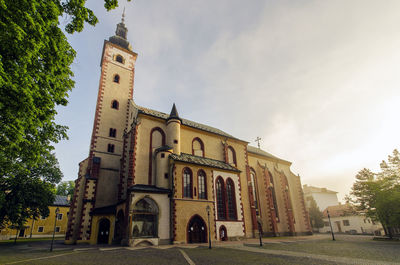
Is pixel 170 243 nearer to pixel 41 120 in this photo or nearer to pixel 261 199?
pixel 41 120

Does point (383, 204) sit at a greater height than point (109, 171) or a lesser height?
lesser

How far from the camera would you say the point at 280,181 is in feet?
130

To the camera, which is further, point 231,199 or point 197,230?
point 231,199

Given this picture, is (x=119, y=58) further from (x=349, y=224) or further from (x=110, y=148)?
(x=349, y=224)

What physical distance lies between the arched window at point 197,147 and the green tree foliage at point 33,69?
763 inches

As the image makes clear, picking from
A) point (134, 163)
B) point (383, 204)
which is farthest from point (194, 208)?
point (383, 204)

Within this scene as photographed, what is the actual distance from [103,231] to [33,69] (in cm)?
2113

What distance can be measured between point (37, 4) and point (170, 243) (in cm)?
2076

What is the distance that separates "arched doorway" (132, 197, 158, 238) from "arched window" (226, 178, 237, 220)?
1011cm

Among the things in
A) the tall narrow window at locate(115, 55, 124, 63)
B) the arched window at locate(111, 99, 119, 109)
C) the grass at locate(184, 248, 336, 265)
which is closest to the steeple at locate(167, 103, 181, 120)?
the arched window at locate(111, 99, 119, 109)

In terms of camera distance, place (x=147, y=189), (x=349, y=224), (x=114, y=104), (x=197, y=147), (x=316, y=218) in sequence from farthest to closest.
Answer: (x=316, y=218)
(x=349, y=224)
(x=114, y=104)
(x=197, y=147)
(x=147, y=189)

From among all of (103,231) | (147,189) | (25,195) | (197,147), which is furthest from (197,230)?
(25,195)

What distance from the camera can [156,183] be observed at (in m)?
24.1

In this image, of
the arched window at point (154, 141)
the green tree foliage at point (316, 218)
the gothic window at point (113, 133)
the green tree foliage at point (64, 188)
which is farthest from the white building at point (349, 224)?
the green tree foliage at point (64, 188)
